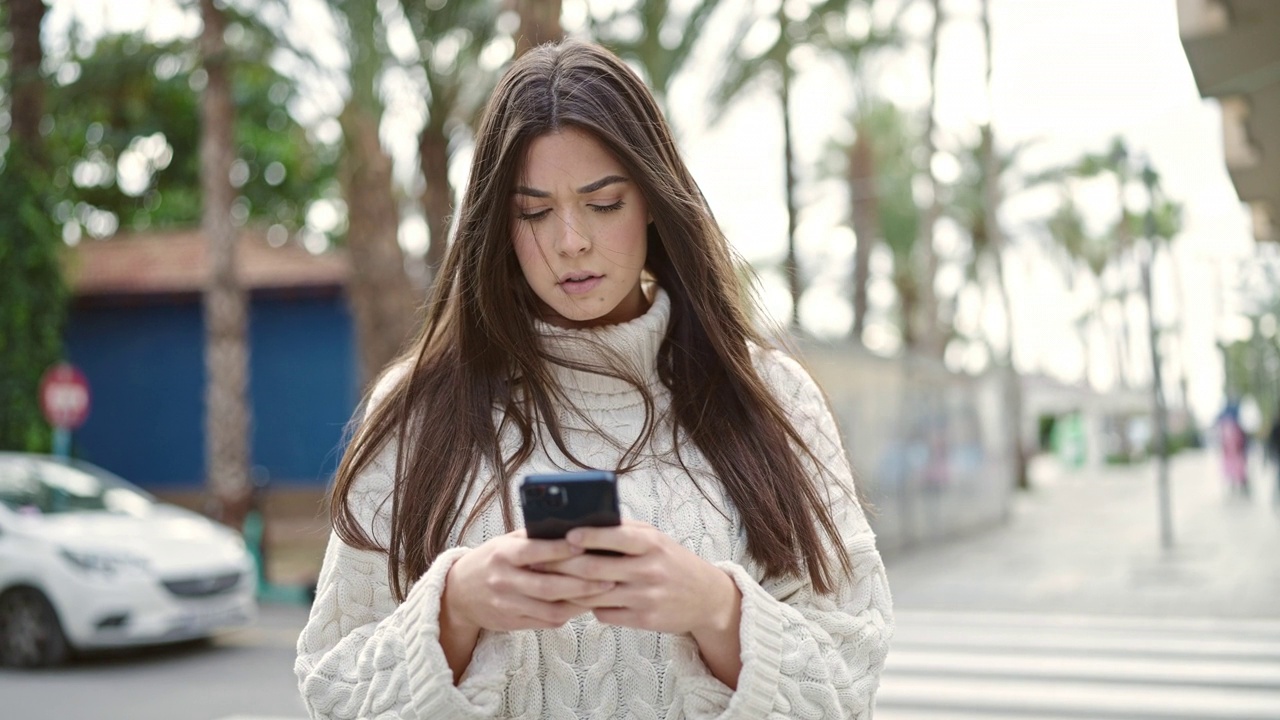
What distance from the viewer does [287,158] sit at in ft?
89.4

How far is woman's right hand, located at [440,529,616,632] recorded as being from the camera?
4.58 ft

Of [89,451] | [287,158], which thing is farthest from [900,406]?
[287,158]

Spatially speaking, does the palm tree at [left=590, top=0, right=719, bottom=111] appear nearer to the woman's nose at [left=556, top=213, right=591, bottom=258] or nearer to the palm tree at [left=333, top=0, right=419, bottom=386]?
the palm tree at [left=333, top=0, right=419, bottom=386]

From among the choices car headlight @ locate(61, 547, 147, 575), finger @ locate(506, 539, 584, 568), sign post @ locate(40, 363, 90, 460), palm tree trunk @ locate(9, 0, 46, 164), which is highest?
palm tree trunk @ locate(9, 0, 46, 164)

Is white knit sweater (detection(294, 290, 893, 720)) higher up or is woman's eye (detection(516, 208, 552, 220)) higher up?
woman's eye (detection(516, 208, 552, 220))

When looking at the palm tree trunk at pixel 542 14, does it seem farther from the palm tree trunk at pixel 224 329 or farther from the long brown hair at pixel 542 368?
the long brown hair at pixel 542 368

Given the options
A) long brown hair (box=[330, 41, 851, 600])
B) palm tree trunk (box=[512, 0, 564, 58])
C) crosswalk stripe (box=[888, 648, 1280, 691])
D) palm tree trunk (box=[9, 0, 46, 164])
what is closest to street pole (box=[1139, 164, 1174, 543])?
crosswalk stripe (box=[888, 648, 1280, 691])

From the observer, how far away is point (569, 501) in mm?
1364

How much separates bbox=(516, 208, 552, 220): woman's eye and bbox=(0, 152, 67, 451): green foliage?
1711 cm

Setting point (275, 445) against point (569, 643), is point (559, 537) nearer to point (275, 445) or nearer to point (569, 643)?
point (569, 643)

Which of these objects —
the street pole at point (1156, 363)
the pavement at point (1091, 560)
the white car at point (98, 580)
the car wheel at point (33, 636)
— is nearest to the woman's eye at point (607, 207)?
the pavement at point (1091, 560)

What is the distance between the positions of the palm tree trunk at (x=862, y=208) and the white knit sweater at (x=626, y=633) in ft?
77.9

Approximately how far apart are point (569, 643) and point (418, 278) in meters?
13.3

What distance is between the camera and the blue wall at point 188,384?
69.6 feet
